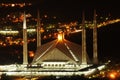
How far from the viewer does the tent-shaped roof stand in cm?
6144

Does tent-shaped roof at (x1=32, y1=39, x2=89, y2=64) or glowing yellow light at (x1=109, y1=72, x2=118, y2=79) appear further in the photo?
tent-shaped roof at (x1=32, y1=39, x2=89, y2=64)

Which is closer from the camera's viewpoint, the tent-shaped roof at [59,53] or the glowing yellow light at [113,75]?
the glowing yellow light at [113,75]

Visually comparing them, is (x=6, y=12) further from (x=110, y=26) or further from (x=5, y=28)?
(x=110, y=26)

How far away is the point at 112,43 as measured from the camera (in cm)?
8450

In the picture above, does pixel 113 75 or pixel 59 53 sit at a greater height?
pixel 59 53

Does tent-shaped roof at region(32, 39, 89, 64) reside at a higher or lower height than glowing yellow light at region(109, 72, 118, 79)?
higher

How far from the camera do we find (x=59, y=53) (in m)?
61.5

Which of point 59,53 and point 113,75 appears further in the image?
point 59,53

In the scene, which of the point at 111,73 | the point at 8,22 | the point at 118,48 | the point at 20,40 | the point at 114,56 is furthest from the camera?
the point at 8,22

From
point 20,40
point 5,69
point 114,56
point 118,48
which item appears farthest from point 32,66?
point 20,40

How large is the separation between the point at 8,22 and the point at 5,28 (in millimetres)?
1195

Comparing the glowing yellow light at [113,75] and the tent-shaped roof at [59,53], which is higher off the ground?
the tent-shaped roof at [59,53]

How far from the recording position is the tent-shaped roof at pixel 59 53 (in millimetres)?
61438

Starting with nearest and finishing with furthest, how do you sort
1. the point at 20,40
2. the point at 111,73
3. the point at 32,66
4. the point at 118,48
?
the point at 111,73 → the point at 32,66 → the point at 118,48 → the point at 20,40
